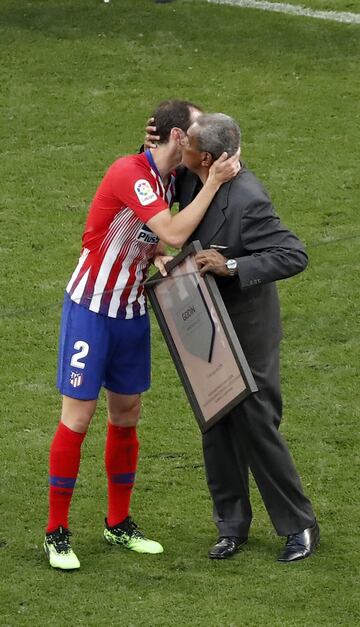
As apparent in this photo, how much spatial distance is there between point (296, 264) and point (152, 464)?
1.71 meters

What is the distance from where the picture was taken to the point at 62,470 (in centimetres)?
579

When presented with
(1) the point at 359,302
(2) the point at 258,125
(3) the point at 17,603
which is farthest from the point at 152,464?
(2) the point at 258,125

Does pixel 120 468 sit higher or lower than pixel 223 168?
lower

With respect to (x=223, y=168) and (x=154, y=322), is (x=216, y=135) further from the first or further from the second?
(x=154, y=322)

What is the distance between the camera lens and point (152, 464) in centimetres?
684

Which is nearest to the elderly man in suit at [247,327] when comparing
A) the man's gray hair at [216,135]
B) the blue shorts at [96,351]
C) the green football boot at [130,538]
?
the man's gray hair at [216,135]

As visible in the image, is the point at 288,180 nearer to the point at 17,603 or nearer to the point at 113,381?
the point at 113,381

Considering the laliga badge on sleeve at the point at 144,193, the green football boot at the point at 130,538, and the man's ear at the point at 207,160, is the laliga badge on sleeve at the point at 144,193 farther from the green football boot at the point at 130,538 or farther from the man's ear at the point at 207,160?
the green football boot at the point at 130,538

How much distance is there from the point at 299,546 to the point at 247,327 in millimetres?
913

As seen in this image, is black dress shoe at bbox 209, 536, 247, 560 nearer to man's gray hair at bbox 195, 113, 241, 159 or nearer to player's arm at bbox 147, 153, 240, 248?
player's arm at bbox 147, 153, 240, 248

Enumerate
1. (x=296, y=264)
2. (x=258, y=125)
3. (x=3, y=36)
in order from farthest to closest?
(x=3, y=36)
(x=258, y=125)
(x=296, y=264)

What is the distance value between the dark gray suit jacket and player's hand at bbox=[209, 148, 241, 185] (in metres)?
0.10

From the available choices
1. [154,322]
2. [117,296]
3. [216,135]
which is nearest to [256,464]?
[117,296]

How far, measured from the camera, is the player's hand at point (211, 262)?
5449 millimetres
